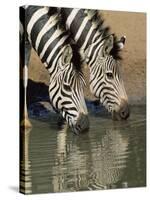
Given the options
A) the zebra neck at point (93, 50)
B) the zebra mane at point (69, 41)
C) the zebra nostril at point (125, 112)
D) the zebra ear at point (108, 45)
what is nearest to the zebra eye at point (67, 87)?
the zebra mane at point (69, 41)

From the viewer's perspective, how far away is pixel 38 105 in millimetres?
6887

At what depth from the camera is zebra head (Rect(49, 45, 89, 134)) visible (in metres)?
7.02

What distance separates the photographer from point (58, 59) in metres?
7.05

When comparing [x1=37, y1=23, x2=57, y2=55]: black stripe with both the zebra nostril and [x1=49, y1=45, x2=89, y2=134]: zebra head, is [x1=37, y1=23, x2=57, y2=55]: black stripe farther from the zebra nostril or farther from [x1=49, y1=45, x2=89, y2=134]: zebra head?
the zebra nostril

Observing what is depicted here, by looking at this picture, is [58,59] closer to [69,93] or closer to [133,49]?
[69,93]

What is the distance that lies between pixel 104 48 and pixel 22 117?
116 cm

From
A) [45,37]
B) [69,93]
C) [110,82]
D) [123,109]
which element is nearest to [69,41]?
[45,37]

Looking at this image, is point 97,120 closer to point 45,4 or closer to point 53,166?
point 53,166

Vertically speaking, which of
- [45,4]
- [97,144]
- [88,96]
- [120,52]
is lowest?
[97,144]

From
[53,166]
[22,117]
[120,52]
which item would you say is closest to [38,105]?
[22,117]

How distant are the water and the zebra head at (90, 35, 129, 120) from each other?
0.40 feet

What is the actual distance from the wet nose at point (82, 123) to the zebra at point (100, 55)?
0.26m

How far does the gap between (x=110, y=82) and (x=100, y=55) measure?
298 mm

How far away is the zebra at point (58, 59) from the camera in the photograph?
6.88m
